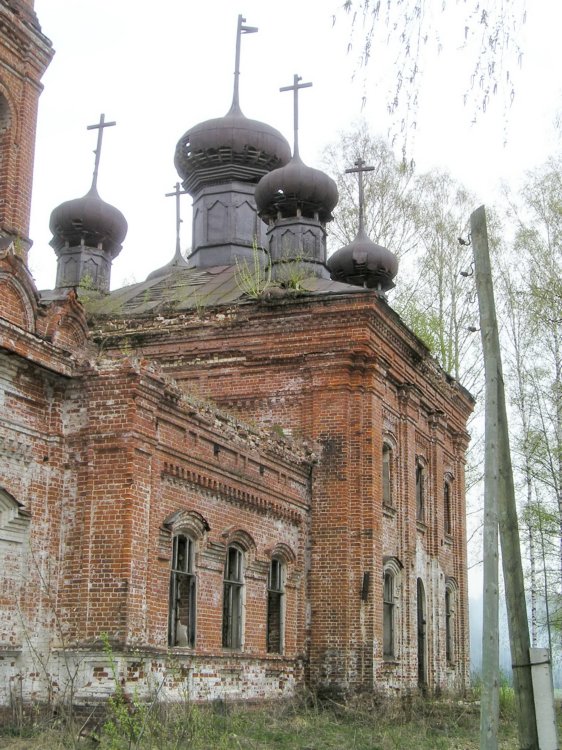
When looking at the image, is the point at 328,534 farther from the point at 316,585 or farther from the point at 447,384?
the point at 447,384

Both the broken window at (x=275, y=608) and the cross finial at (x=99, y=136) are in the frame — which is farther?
the cross finial at (x=99, y=136)

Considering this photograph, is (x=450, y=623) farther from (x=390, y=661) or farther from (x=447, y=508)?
(x=390, y=661)

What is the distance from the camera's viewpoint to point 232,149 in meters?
21.2

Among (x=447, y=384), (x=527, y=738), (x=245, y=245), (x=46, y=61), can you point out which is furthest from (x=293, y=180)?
(x=527, y=738)

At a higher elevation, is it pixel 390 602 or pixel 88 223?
pixel 88 223

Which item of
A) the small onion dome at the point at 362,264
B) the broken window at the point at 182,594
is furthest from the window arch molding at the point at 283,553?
the small onion dome at the point at 362,264

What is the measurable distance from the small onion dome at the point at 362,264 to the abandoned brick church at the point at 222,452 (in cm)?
5

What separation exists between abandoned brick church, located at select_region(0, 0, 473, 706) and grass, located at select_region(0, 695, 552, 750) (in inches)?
14.3

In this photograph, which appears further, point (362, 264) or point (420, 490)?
point (362, 264)

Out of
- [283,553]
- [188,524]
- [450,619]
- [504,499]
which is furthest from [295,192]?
[504,499]

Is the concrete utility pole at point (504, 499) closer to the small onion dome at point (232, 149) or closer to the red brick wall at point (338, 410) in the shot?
the red brick wall at point (338, 410)

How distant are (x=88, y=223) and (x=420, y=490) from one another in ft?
28.0

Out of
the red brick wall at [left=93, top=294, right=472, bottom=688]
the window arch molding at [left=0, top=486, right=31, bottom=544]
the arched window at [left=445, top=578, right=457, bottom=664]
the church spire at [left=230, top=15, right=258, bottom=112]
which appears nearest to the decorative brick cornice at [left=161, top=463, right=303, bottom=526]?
the red brick wall at [left=93, top=294, right=472, bottom=688]

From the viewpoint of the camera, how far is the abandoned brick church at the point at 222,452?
10859 millimetres
